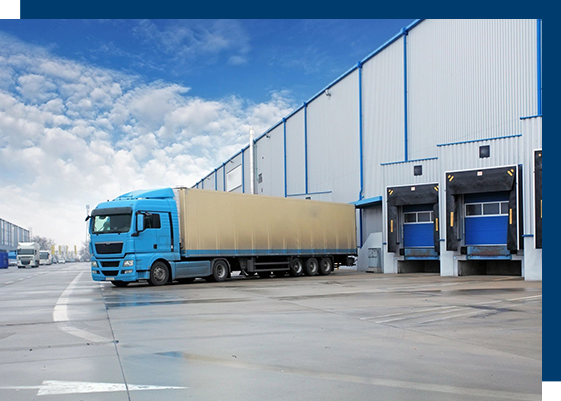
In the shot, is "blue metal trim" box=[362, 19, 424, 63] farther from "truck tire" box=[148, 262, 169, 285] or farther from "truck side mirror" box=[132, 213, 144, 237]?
"truck tire" box=[148, 262, 169, 285]

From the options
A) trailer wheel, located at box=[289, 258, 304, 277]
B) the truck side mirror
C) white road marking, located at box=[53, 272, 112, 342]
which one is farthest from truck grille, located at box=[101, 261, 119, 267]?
trailer wheel, located at box=[289, 258, 304, 277]

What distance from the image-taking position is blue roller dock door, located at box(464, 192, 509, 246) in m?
23.3

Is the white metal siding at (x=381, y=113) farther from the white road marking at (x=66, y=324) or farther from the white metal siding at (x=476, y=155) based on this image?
the white road marking at (x=66, y=324)

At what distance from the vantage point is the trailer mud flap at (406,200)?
25812mm

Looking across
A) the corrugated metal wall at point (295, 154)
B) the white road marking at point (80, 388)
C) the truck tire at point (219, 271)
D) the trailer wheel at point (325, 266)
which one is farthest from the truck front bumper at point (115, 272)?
the corrugated metal wall at point (295, 154)

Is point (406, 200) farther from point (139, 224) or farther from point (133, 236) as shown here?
point (133, 236)

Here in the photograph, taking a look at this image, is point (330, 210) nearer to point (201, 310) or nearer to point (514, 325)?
point (201, 310)

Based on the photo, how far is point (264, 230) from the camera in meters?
24.9

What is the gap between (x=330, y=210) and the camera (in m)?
28.4

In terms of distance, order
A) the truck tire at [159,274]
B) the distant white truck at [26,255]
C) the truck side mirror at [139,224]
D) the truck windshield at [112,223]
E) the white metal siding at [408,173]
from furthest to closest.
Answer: the distant white truck at [26,255] → the white metal siding at [408,173] → the truck tire at [159,274] → the truck windshield at [112,223] → the truck side mirror at [139,224]

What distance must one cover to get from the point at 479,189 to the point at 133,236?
14.2 m

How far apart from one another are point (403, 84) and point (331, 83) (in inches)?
332

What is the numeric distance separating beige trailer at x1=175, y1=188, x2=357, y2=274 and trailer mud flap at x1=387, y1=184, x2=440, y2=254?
2.30 meters

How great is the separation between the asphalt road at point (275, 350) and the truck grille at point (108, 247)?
5.95m
